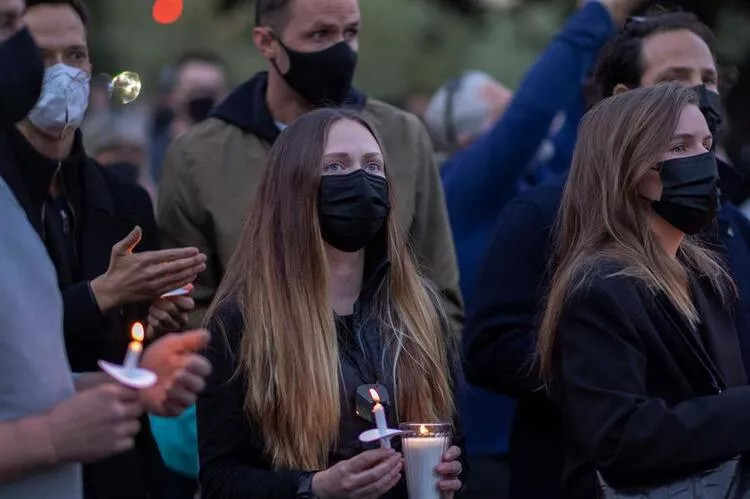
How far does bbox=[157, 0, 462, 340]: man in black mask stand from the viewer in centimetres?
555

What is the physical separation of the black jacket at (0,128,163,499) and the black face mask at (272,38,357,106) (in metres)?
0.68

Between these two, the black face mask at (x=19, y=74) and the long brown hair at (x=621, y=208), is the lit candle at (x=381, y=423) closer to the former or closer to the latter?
the long brown hair at (x=621, y=208)

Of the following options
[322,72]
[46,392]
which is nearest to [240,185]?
[322,72]

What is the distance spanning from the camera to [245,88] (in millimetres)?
5902

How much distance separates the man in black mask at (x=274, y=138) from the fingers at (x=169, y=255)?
914mm

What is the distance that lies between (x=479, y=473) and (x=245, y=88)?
5.21ft

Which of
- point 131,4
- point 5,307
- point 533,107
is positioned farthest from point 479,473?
point 131,4

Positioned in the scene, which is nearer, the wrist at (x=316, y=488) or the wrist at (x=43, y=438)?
the wrist at (x=43, y=438)

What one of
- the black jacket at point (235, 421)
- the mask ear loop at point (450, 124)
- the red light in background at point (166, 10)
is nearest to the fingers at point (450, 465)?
the black jacket at point (235, 421)

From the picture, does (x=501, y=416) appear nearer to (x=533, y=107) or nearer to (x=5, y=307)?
(x=533, y=107)

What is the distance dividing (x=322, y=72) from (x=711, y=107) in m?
1.34

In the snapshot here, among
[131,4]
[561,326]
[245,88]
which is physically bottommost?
[131,4]

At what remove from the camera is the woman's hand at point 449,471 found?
13.6ft

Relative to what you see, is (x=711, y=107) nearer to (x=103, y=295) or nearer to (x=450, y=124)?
(x=103, y=295)
